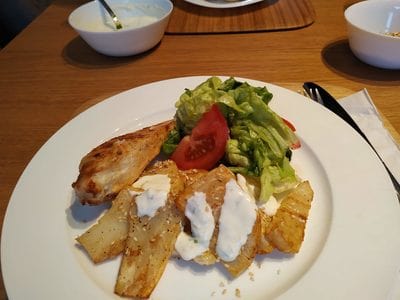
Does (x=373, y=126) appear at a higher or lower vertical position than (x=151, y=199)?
lower

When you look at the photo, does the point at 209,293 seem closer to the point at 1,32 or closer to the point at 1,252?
the point at 1,252

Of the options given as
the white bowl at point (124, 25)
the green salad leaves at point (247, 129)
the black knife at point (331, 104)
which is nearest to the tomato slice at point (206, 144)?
the green salad leaves at point (247, 129)

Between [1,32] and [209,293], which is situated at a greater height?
[209,293]

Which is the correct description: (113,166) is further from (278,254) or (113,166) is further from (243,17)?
(243,17)

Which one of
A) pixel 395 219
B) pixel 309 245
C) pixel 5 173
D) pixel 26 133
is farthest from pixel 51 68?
pixel 395 219

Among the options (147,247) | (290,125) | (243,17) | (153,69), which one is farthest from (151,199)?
(243,17)

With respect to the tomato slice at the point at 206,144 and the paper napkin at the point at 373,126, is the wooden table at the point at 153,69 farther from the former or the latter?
the tomato slice at the point at 206,144

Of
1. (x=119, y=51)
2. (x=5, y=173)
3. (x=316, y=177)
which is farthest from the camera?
(x=119, y=51)
